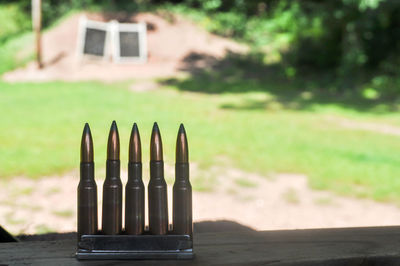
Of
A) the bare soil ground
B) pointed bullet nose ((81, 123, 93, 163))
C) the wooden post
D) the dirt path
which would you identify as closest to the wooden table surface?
pointed bullet nose ((81, 123, 93, 163))

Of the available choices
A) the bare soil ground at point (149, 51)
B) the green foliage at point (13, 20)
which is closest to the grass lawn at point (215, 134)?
the bare soil ground at point (149, 51)

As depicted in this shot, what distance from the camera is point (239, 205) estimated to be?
21.3 ft

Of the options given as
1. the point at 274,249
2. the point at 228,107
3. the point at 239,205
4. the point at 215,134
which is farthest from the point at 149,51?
the point at 274,249

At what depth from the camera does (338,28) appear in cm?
2139

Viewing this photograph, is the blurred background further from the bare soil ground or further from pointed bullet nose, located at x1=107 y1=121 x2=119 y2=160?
pointed bullet nose, located at x1=107 y1=121 x2=119 y2=160

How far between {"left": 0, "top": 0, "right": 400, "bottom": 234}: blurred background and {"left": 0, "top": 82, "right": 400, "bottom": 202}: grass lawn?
4 cm

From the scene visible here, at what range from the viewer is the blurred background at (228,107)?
6.70 metres

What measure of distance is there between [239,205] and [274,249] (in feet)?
15.2

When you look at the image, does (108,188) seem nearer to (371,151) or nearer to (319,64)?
(371,151)

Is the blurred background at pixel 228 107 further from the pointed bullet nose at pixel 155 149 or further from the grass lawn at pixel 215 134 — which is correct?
the pointed bullet nose at pixel 155 149

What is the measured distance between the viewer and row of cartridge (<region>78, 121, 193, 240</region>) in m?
1.84

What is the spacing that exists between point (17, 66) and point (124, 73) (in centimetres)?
444

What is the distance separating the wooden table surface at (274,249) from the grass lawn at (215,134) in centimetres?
518

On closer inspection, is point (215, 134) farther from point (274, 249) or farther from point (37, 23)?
point (37, 23)
